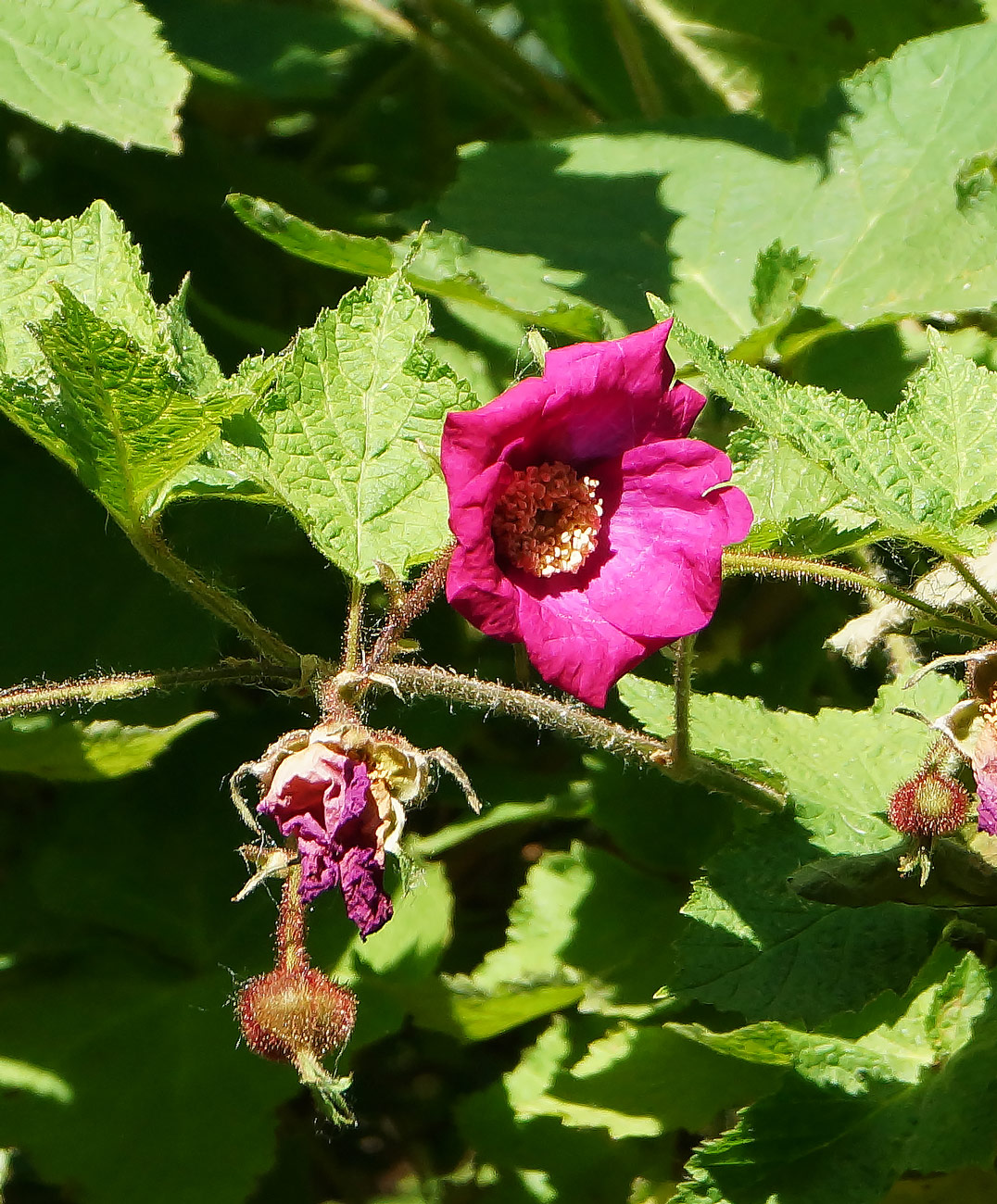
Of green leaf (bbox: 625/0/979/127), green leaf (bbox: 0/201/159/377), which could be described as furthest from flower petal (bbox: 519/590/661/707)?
green leaf (bbox: 625/0/979/127)

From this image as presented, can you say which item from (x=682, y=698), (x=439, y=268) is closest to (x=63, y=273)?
(x=439, y=268)

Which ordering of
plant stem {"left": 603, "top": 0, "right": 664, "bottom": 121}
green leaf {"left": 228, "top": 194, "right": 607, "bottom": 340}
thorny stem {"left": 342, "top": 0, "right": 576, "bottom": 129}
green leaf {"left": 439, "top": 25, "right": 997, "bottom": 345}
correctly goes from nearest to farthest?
1. green leaf {"left": 228, "top": 194, "right": 607, "bottom": 340}
2. green leaf {"left": 439, "top": 25, "right": 997, "bottom": 345}
3. plant stem {"left": 603, "top": 0, "right": 664, "bottom": 121}
4. thorny stem {"left": 342, "top": 0, "right": 576, "bottom": 129}

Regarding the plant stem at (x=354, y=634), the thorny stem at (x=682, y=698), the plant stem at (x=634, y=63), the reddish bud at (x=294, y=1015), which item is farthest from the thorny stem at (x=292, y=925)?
the plant stem at (x=634, y=63)

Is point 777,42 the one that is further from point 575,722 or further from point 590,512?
point 575,722

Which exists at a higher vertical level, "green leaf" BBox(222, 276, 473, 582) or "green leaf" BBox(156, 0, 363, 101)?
"green leaf" BBox(156, 0, 363, 101)

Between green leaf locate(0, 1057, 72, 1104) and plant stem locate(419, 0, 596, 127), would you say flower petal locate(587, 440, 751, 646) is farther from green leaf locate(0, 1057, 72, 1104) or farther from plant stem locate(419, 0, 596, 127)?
plant stem locate(419, 0, 596, 127)

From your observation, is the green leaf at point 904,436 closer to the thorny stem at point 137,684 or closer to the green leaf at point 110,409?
the green leaf at point 110,409

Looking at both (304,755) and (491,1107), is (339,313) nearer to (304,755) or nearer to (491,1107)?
(304,755)
